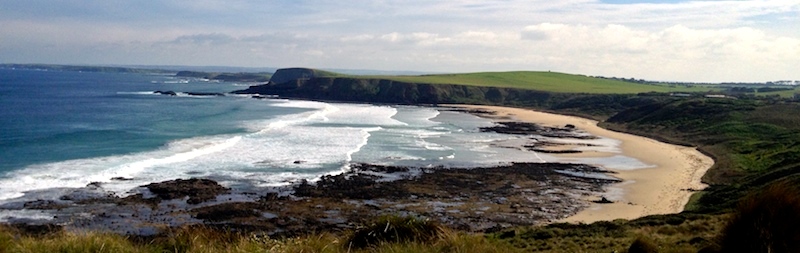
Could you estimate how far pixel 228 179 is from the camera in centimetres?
3123

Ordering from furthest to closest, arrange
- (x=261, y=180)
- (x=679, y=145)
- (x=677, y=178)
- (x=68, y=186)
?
(x=679, y=145)
(x=677, y=178)
(x=261, y=180)
(x=68, y=186)

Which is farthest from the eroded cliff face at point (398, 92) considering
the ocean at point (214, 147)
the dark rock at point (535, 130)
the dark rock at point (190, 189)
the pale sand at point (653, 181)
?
the dark rock at point (190, 189)

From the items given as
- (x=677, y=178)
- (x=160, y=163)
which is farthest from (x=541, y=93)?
(x=160, y=163)

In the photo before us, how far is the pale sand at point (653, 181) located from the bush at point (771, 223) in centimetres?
1851

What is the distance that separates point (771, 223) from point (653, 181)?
29.5 meters

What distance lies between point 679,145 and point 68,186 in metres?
44.5

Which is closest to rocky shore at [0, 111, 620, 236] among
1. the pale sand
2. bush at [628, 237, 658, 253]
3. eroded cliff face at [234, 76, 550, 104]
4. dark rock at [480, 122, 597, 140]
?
the pale sand

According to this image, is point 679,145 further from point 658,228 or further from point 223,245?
point 223,245

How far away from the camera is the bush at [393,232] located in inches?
293

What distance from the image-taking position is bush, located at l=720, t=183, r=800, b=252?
6.05 metres

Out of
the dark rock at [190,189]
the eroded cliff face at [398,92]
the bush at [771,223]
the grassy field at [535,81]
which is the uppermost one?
the bush at [771,223]

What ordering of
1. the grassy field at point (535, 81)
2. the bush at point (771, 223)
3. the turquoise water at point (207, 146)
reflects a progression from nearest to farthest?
1. the bush at point (771, 223)
2. the turquoise water at point (207, 146)
3. the grassy field at point (535, 81)

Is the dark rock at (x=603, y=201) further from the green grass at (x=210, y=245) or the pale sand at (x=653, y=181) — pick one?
the green grass at (x=210, y=245)

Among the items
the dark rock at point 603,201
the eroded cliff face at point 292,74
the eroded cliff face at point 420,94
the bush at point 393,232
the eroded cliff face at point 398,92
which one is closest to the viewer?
the bush at point 393,232
